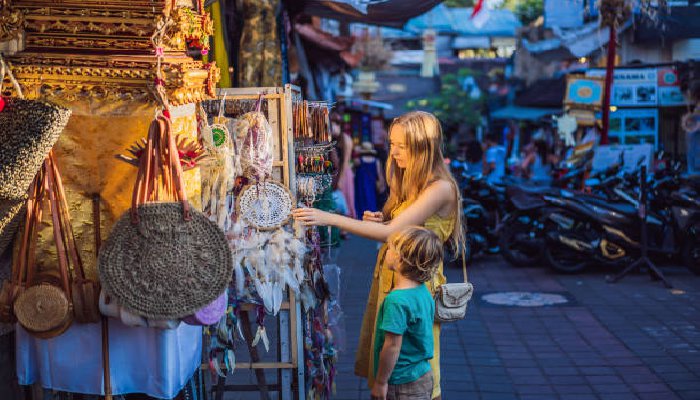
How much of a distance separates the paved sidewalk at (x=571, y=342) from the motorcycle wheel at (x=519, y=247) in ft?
1.80

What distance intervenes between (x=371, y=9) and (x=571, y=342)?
370 centimetres

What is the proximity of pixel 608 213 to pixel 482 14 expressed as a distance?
3581 mm

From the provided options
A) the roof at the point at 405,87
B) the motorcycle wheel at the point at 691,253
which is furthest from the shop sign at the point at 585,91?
the roof at the point at 405,87

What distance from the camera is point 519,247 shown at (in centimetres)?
1038

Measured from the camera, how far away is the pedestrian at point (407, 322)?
10.5 ft

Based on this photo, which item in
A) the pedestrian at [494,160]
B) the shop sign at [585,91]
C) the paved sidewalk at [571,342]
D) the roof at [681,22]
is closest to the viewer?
the paved sidewalk at [571,342]

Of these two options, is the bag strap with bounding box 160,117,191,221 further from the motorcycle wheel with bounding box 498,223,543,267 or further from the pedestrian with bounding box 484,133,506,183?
the pedestrian with bounding box 484,133,506,183

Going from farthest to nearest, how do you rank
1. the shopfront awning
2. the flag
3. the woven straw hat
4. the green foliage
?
1. the green foliage
2. the shopfront awning
3. the flag
4. the woven straw hat

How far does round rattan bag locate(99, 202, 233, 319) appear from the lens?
2.64m

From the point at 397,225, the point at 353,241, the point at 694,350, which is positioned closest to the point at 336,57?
the point at 353,241

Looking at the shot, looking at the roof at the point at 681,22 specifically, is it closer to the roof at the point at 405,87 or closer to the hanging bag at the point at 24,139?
the hanging bag at the point at 24,139

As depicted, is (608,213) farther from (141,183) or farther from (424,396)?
(141,183)

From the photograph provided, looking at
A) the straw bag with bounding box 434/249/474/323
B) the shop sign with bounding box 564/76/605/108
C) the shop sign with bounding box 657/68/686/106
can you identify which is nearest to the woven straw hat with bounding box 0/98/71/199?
the straw bag with bounding box 434/249/474/323

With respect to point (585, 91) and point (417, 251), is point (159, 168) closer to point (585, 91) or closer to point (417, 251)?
point (417, 251)
